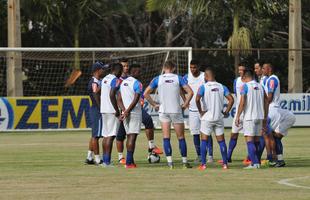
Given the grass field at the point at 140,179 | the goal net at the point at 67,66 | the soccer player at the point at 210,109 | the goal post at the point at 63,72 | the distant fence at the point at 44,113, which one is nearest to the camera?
the grass field at the point at 140,179

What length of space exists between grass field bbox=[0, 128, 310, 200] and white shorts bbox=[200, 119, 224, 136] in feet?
2.33

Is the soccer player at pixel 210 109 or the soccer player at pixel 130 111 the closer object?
the soccer player at pixel 210 109

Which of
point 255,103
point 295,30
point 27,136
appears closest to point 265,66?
point 255,103

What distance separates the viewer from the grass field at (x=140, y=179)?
14.3m

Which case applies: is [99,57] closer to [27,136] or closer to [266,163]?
[27,136]

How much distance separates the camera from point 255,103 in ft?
61.0

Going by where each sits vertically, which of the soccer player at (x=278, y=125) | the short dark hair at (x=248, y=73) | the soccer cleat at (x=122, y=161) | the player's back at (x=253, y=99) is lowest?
the soccer cleat at (x=122, y=161)

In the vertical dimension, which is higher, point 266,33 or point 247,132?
point 266,33

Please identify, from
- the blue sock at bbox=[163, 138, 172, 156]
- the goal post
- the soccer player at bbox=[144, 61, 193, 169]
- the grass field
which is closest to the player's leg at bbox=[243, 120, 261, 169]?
the grass field

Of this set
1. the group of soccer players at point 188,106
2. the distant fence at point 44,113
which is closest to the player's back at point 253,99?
the group of soccer players at point 188,106

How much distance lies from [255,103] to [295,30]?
21.5m

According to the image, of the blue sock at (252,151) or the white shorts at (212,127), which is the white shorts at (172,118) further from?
the blue sock at (252,151)

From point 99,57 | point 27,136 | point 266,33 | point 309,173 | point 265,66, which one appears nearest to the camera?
point 309,173

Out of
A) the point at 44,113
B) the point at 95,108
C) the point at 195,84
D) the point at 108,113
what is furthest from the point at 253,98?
the point at 44,113
